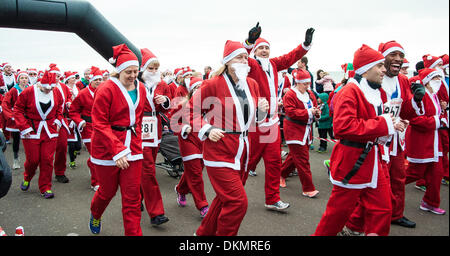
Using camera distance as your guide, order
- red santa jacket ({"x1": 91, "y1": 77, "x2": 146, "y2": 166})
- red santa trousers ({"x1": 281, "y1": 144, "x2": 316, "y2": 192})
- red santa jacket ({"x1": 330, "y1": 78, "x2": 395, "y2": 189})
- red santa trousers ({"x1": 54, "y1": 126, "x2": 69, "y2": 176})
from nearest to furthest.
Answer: red santa jacket ({"x1": 330, "y1": 78, "x2": 395, "y2": 189}), red santa jacket ({"x1": 91, "y1": 77, "x2": 146, "y2": 166}), red santa trousers ({"x1": 281, "y1": 144, "x2": 316, "y2": 192}), red santa trousers ({"x1": 54, "y1": 126, "x2": 69, "y2": 176})

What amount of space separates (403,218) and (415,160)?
93 centimetres

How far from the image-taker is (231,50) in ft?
11.7

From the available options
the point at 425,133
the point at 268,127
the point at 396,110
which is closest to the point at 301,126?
the point at 268,127

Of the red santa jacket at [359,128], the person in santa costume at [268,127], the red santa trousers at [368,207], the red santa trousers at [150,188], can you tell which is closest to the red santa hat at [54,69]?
the red santa trousers at [150,188]

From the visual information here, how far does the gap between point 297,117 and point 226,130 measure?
2732 millimetres

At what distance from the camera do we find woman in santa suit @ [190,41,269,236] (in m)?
3.23

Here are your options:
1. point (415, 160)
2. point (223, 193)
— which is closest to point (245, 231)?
point (223, 193)

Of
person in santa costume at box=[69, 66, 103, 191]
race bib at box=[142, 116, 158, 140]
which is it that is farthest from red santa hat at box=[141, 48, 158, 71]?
person in santa costume at box=[69, 66, 103, 191]

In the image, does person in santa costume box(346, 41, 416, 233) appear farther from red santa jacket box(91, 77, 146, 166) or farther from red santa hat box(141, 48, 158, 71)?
red santa hat box(141, 48, 158, 71)

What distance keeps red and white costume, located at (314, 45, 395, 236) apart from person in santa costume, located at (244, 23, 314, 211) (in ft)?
5.60

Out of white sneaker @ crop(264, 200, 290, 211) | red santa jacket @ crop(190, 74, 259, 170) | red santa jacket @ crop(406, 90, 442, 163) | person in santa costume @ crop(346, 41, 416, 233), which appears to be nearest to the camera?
red santa jacket @ crop(190, 74, 259, 170)

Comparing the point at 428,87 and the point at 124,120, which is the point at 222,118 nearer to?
the point at 124,120

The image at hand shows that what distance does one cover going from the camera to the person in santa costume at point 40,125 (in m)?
5.80
